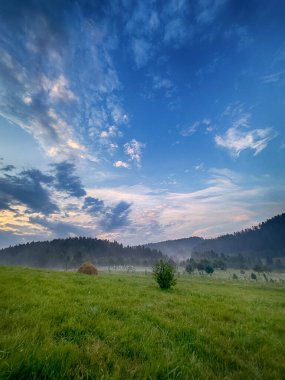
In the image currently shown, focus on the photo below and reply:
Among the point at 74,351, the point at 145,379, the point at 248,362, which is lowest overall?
the point at 248,362

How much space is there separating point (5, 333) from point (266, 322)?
29.5 feet

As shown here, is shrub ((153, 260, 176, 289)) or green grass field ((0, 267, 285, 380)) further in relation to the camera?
shrub ((153, 260, 176, 289))

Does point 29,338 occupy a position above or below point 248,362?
above

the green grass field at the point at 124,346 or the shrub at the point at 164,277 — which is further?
the shrub at the point at 164,277

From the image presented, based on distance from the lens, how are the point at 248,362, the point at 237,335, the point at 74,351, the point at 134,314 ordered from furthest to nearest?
the point at 134,314, the point at 237,335, the point at 248,362, the point at 74,351

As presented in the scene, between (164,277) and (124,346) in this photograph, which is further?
(164,277)

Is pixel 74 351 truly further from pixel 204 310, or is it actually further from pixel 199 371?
pixel 204 310

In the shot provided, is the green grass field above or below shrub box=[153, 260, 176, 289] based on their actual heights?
below

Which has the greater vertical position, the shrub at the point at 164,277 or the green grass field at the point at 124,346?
the shrub at the point at 164,277

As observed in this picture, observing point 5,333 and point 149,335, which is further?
point 149,335

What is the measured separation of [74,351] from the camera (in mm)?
Answer: 3689

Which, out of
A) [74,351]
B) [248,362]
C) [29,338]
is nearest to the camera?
[74,351]

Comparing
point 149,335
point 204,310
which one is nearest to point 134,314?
point 149,335

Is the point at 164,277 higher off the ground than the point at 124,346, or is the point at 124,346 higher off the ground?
the point at 164,277
